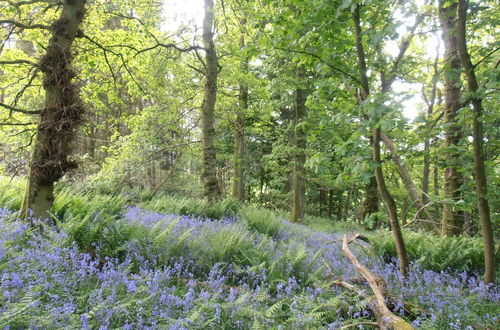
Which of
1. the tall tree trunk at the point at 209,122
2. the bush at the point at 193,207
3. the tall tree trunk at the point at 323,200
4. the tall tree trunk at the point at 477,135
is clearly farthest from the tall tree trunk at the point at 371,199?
the tall tree trunk at the point at 477,135

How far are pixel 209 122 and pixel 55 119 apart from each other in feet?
16.8

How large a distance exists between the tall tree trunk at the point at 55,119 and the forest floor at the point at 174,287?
0.41 m

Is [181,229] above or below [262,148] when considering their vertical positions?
below

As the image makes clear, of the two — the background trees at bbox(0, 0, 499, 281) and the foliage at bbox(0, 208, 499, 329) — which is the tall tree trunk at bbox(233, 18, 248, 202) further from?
the foliage at bbox(0, 208, 499, 329)

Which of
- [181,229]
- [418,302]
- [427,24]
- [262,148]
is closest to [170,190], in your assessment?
[262,148]

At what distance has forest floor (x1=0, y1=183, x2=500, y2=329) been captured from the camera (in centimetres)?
216

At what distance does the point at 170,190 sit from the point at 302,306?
14.8 m

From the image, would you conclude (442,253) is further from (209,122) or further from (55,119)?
(55,119)

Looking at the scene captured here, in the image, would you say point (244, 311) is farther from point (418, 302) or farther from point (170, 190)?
point (170, 190)

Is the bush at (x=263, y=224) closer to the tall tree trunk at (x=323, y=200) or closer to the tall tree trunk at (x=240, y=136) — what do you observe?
the tall tree trunk at (x=240, y=136)

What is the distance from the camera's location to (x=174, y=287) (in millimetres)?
2799

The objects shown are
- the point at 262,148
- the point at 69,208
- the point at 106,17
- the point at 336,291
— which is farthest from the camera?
the point at 262,148

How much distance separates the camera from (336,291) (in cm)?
351

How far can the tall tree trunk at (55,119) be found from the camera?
3559 mm
